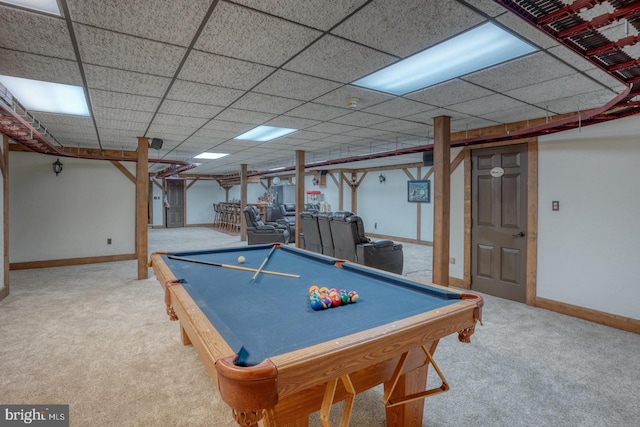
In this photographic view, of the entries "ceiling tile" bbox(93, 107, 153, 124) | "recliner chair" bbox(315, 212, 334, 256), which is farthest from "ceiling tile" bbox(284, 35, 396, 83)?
"recliner chair" bbox(315, 212, 334, 256)

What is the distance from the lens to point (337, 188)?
39.7ft

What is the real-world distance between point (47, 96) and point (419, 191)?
7.96 metres

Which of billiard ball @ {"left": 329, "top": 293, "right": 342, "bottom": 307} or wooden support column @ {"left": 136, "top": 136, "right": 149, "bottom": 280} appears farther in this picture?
wooden support column @ {"left": 136, "top": 136, "right": 149, "bottom": 280}

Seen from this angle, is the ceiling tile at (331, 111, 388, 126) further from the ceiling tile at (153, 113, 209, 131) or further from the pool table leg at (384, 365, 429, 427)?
the pool table leg at (384, 365, 429, 427)

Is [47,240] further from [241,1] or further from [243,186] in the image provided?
[241,1]

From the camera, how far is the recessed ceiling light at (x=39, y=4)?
1.65 meters

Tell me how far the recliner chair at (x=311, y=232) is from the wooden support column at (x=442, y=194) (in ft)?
8.31

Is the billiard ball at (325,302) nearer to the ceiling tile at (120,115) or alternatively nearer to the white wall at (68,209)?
the ceiling tile at (120,115)

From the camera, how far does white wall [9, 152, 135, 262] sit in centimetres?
592

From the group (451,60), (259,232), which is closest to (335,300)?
(451,60)

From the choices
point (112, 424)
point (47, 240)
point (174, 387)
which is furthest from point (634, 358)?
point (47, 240)

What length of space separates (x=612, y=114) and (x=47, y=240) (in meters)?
8.47

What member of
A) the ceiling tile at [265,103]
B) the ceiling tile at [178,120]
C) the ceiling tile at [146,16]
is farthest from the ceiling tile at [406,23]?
the ceiling tile at [178,120]

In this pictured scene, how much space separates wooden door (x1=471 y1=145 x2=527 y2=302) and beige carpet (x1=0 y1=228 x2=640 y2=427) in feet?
1.71
